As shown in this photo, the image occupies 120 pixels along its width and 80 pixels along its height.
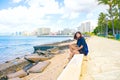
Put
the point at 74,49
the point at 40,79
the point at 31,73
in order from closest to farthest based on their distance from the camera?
1. the point at 40,79
2. the point at 74,49
3. the point at 31,73

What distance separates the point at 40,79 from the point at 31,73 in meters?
2.09

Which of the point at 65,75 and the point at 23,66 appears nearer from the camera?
the point at 65,75

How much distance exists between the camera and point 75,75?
20.9ft

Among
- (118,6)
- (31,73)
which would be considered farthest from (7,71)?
(118,6)

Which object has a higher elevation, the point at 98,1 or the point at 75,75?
the point at 98,1

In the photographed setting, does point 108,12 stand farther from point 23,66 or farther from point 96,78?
point 96,78

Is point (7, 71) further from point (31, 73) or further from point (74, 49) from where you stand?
point (74, 49)

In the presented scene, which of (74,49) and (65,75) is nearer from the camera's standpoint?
(65,75)

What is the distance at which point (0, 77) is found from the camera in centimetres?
1301

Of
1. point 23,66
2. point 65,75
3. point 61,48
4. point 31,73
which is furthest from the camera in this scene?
point 61,48

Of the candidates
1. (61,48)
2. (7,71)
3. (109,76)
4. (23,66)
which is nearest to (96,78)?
(109,76)

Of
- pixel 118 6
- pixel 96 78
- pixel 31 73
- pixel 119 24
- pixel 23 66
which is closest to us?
pixel 96 78

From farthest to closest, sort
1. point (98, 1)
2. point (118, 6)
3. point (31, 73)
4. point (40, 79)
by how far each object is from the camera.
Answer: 1. point (98, 1)
2. point (118, 6)
3. point (31, 73)
4. point (40, 79)

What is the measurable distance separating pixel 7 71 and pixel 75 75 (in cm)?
913
